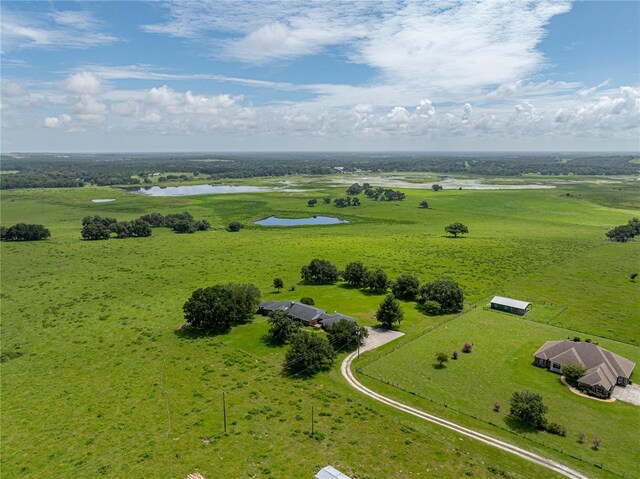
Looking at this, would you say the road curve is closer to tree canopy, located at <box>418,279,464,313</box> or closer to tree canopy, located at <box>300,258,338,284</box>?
tree canopy, located at <box>418,279,464,313</box>

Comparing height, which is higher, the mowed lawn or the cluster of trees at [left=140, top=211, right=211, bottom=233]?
the cluster of trees at [left=140, top=211, right=211, bottom=233]

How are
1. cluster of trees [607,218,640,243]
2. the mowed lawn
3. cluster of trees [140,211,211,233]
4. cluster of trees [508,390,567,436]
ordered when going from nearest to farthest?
the mowed lawn, cluster of trees [508,390,567,436], cluster of trees [607,218,640,243], cluster of trees [140,211,211,233]

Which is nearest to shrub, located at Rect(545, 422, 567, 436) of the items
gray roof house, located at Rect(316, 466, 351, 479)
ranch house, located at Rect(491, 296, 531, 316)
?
gray roof house, located at Rect(316, 466, 351, 479)

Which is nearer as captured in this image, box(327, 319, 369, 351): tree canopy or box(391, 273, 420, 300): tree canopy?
box(327, 319, 369, 351): tree canopy

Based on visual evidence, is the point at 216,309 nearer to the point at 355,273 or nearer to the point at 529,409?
the point at 355,273

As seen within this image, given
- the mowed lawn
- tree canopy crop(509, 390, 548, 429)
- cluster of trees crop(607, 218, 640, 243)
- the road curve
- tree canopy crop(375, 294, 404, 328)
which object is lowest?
the road curve

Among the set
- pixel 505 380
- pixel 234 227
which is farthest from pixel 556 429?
pixel 234 227

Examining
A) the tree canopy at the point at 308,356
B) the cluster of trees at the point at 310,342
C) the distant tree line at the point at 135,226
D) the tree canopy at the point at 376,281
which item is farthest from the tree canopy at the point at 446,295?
the distant tree line at the point at 135,226
